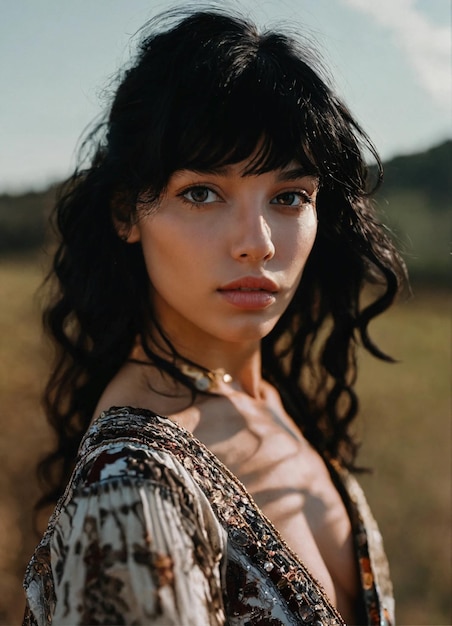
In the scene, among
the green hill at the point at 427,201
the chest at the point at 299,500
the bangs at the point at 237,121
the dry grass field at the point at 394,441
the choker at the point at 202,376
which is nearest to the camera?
the bangs at the point at 237,121

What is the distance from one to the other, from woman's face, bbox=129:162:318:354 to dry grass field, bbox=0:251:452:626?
1.87m

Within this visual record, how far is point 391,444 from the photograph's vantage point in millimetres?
5949

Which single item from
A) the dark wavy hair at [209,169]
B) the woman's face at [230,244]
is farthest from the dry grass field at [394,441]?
the woman's face at [230,244]

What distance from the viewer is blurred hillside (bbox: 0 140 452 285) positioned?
13.9 feet

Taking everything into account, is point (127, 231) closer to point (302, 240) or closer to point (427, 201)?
point (302, 240)

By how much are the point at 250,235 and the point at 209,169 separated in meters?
0.15

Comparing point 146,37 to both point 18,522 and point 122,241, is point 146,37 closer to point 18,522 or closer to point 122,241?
point 122,241

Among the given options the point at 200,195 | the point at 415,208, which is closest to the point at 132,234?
the point at 200,195

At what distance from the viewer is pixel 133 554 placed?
116cm

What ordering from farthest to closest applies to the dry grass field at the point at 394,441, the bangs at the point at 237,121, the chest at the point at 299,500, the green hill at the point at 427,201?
the green hill at the point at 427,201 → the dry grass field at the point at 394,441 → the chest at the point at 299,500 → the bangs at the point at 237,121

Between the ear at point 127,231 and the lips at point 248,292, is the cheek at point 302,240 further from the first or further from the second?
the ear at point 127,231

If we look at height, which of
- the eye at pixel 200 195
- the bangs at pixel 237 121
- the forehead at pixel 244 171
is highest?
the bangs at pixel 237 121

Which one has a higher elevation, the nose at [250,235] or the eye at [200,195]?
the eye at [200,195]

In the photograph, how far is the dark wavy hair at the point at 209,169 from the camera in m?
1.61
